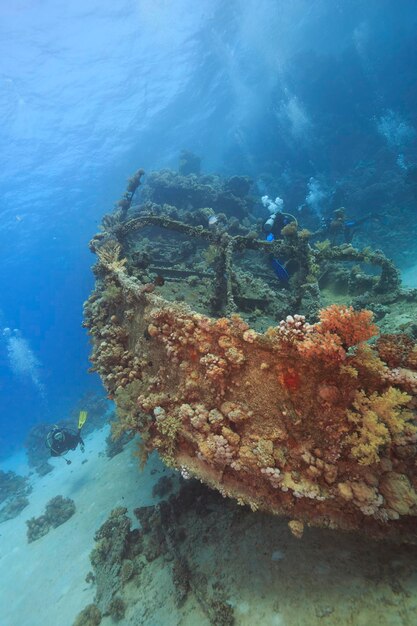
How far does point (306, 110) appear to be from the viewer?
4716cm

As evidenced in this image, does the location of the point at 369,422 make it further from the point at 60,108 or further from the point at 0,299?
the point at 0,299

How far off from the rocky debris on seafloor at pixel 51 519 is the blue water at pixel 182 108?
741 inches

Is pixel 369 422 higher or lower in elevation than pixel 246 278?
lower

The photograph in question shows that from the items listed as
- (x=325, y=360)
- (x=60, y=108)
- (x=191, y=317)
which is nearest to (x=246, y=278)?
(x=191, y=317)

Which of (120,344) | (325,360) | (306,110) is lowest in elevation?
(325,360)

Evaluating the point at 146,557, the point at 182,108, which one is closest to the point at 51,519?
the point at 146,557

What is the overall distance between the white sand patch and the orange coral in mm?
8053

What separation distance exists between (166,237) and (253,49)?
4572cm

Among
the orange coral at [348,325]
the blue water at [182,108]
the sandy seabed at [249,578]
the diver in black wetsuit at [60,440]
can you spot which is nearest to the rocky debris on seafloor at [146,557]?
the sandy seabed at [249,578]

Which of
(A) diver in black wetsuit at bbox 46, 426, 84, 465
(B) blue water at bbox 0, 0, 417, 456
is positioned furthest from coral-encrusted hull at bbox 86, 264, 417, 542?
(B) blue water at bbox 0, 0, 417, 456

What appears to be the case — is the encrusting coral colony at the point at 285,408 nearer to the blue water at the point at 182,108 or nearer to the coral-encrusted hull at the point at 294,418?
the coral-encrusted hull at the point at 294,418

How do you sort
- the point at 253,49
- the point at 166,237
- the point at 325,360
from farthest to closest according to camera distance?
the point at 253,49 → the point at 166,237 → the point at 325,360

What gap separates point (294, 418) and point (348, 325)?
1110 millimetres

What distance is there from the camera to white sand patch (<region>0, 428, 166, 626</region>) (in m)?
8.08
